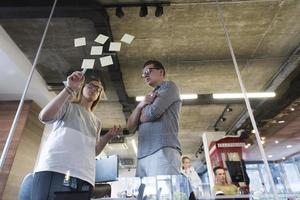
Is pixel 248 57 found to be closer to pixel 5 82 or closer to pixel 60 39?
pixel 60 39

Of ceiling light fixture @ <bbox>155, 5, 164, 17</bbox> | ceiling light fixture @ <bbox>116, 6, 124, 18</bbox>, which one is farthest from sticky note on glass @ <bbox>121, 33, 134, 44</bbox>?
ceiling light fixture @ <bbox>155, 5, 164, 17</bbox>

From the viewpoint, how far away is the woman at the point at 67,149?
1.00 meters

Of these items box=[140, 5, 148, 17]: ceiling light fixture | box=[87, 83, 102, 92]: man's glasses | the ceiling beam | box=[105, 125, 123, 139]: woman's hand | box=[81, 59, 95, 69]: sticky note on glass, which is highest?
the ceiling beam

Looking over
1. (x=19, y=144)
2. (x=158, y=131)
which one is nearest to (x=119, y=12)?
(x=158, y=131)

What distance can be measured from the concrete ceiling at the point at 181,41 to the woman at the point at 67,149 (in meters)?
1.30

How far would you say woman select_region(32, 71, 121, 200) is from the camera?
1.00 metres

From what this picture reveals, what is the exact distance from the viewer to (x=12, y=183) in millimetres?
3730

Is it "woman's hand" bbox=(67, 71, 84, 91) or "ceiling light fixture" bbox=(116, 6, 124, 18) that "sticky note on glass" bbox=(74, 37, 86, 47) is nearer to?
"ceiling light fixture" bbox=(116, 6, 124, 18)

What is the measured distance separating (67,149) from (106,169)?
2.10 ft

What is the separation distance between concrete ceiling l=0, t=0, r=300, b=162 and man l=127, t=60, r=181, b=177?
4.21 feet

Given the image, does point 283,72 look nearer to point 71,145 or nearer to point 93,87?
point 93,87

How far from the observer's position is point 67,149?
1091 millimetres

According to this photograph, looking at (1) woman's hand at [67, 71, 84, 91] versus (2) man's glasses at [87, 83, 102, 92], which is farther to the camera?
(2) man's glasses at [87, 83, 102, 92]

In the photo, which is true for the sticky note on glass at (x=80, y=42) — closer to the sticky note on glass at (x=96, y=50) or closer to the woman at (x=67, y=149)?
the sticky note on glass at (x=96, y=50)
